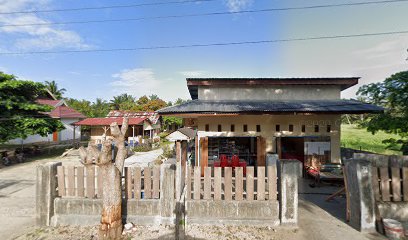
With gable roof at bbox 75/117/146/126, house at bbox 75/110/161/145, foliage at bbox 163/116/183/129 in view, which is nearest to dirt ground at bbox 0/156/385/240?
house at bbox 75/110/161/145

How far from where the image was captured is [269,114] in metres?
9.32

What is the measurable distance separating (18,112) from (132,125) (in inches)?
463

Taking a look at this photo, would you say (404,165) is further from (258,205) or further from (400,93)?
(258,205)

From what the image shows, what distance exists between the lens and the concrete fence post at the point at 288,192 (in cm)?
519

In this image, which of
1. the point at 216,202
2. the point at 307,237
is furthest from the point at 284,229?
the point at 216,202

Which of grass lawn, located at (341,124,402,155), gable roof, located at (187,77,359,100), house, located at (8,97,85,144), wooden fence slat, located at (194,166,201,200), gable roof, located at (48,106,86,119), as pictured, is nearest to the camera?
wooden fence slat, located at (194,166,201,200)

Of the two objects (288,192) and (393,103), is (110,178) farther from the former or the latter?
(393,103)

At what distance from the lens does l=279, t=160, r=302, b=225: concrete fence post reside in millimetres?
5191

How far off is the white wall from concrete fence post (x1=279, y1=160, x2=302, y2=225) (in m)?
6.66

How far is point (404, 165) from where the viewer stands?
5676mm

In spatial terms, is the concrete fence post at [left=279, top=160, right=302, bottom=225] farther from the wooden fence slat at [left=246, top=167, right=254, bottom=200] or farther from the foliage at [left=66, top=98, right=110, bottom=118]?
the foliage at [left=66, top=98, right=110, bottom=118]


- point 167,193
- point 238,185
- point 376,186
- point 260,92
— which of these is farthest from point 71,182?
point 260,92

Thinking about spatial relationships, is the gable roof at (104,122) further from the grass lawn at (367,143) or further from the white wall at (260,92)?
the grass lawn at (367,143)

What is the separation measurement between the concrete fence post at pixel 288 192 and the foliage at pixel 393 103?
476 centimetres
